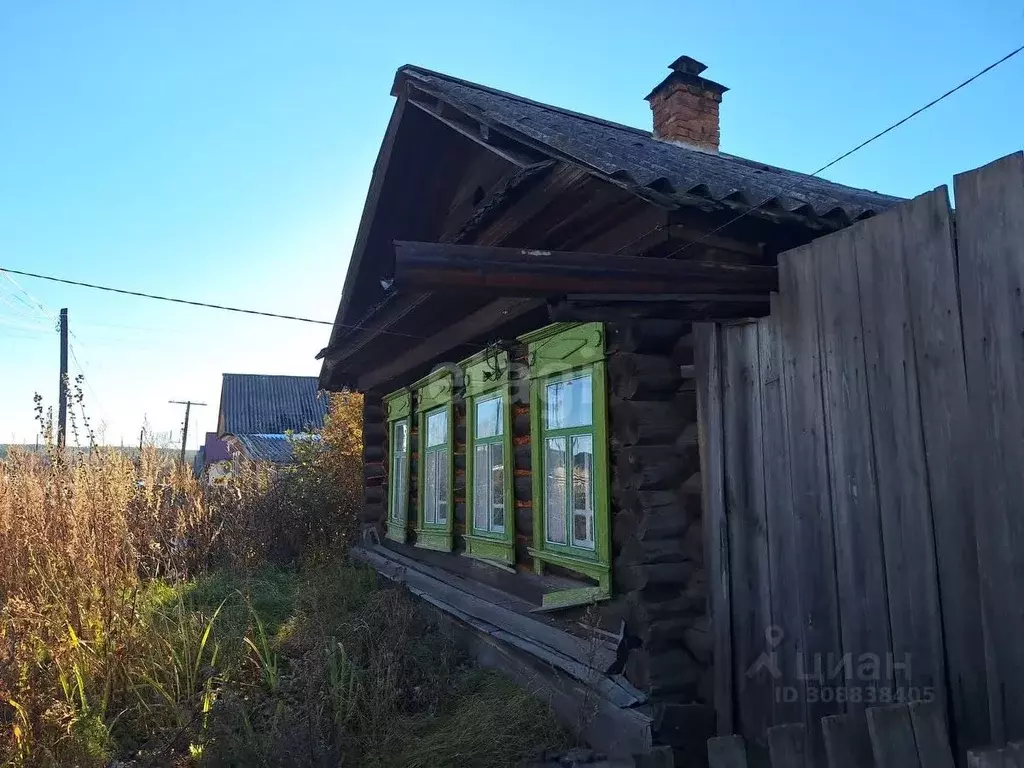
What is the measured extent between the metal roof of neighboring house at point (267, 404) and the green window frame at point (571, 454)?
103 feet

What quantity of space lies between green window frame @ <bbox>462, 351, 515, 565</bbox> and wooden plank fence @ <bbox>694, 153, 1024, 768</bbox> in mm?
2304

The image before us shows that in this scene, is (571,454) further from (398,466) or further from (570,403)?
(398,466)

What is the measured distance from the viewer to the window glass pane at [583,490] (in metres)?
4.64

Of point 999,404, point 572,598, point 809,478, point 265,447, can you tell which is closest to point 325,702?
point 572,598

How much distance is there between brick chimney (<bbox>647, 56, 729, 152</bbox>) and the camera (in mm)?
8805

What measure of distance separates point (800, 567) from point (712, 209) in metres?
1.67

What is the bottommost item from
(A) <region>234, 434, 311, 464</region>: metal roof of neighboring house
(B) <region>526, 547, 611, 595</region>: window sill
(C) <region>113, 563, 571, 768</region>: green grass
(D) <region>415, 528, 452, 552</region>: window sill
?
(C) <region>113, 563, 571, 768</region>: green grass

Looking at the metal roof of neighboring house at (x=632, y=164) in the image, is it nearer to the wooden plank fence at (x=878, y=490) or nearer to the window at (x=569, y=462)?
the wooden plank fence at (x=878, y=490)

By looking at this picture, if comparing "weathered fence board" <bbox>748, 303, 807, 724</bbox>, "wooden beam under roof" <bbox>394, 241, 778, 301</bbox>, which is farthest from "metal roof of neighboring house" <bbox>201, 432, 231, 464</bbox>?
"weathered fence board" <bbox>748, 303, 807, 724</bbox>

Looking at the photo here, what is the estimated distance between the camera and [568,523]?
4883mm

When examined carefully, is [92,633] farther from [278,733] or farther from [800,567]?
[800,567]

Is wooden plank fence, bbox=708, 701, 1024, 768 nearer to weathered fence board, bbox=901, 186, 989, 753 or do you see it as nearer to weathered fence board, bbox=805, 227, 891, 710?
weathered fence board, bbox=901, 186, 989, 753

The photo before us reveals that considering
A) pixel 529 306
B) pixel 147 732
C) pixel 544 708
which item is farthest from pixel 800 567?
pixel 147 732

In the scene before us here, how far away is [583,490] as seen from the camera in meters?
Answer: 4.74
